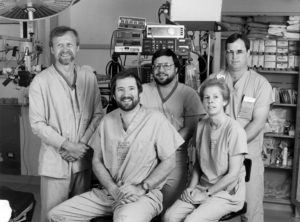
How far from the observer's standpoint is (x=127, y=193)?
2.04 m

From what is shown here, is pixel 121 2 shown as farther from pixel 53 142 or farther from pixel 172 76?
pixel 53 142

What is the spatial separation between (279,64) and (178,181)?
2.14m

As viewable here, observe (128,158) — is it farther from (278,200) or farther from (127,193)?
(278,200)

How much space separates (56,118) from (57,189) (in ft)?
1.34

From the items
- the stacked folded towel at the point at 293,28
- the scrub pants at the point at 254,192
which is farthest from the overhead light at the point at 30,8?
the stacked folded towel at the point at 293,28

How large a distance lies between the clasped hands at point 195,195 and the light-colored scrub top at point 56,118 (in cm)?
64

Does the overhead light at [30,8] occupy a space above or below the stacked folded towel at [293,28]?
below

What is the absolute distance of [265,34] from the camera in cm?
392

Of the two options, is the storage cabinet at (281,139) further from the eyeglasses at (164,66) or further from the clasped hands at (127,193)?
the clasped hands at (127,193)

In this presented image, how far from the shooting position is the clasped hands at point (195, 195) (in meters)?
2.08

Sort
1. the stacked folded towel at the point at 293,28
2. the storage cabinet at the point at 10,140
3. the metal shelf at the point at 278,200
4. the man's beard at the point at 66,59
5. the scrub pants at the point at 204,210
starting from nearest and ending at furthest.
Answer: the scrub pants at the point at 204,210, the man's beard at the point at 66,59, the stacked folded towel at the point at 293,28, the metal shelf at the point at 278,200, the storage cabinet at the point at 10,140

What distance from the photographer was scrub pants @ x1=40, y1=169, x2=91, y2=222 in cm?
226

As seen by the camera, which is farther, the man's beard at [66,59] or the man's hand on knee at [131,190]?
the man's beard at [66,59]

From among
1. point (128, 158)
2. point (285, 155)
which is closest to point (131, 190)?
point (128, 158)
